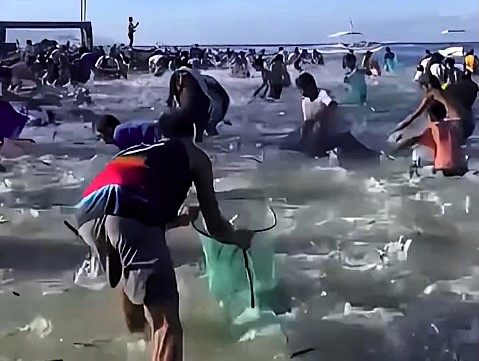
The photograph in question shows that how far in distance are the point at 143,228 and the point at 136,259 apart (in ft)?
0.14

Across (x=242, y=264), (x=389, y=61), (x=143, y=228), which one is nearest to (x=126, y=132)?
(x=143, y=228)

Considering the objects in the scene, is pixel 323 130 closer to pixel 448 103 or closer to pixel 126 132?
pixel 448 103

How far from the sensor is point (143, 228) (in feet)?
3.07

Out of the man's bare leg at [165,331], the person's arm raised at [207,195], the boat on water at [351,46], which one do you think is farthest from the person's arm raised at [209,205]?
the boat on water at [351,46]

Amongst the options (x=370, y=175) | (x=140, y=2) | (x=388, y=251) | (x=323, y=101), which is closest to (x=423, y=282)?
(x=388, y=251)

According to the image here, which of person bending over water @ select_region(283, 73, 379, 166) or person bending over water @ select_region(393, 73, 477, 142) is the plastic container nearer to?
person bending over water @ select_region(283, 73, 379, 166)

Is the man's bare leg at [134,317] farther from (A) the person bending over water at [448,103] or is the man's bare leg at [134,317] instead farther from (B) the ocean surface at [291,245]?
(A) the person bending over water at [448,103]

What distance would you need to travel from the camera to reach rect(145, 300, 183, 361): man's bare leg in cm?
94

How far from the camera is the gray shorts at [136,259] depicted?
93cm

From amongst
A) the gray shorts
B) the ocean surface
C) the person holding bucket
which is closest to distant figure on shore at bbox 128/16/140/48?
the ocean surface

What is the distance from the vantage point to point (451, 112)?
98 cm

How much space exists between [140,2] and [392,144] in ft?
1.40

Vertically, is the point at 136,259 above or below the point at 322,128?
below

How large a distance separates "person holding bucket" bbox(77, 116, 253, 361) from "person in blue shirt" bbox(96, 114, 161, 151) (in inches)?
0.6
